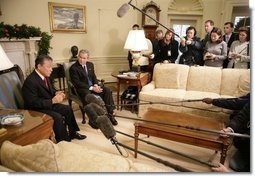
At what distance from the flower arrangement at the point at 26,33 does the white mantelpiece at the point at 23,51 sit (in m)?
Result: 0.07

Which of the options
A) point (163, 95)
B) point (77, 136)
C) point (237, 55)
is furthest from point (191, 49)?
point (77, 136)

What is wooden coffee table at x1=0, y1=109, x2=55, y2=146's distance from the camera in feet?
4.38

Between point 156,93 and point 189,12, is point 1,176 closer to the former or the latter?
point 156,93

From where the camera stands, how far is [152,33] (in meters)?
4.27

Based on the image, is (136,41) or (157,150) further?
(136,41)

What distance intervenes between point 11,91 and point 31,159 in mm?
1252

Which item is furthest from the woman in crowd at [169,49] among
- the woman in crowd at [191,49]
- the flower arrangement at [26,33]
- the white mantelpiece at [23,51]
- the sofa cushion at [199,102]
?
the white mantelpiece at [23,51]

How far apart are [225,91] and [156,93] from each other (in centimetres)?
95

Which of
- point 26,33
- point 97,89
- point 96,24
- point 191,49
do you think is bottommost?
point 97,89

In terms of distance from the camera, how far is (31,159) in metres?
1.02

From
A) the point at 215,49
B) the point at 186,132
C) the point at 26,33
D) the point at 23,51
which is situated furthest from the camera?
the point at 23,51

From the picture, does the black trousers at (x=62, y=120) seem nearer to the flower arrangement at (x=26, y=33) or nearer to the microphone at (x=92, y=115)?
the microphone at (x=92, y=115)

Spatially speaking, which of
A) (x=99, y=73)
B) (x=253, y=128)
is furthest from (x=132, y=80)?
(x=253, y=128)

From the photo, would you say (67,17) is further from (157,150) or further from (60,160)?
(60,160)
